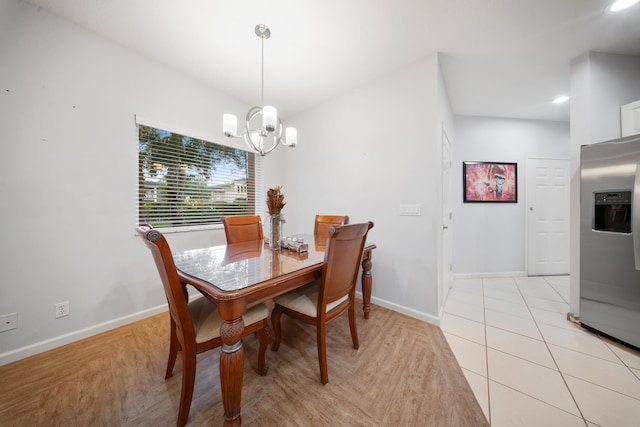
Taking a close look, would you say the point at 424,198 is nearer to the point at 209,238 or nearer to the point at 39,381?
the point at 209,238

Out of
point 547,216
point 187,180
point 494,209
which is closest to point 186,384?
point 187,180

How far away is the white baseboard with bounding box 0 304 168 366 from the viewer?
4.76ft

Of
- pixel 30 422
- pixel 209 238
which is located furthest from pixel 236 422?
pixel 209 238

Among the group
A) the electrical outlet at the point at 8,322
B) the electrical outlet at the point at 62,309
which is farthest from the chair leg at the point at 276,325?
the electrical outlet at the point at 8,322

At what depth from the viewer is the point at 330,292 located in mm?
1311

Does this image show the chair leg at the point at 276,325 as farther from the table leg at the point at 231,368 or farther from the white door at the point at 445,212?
the white door at the point at 445,212

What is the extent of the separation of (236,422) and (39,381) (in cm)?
147

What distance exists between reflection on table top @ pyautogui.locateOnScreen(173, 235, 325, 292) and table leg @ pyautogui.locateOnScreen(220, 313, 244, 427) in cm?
19

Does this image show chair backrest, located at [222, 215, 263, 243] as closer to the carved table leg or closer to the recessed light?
the carved table leg

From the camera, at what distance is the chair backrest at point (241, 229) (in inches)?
82.4

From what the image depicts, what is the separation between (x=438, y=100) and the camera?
201 centimetres

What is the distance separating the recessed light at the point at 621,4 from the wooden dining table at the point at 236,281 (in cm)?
288

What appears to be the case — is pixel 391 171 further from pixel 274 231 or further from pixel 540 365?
pixel 540 365

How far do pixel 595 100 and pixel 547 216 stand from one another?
2052 mm
